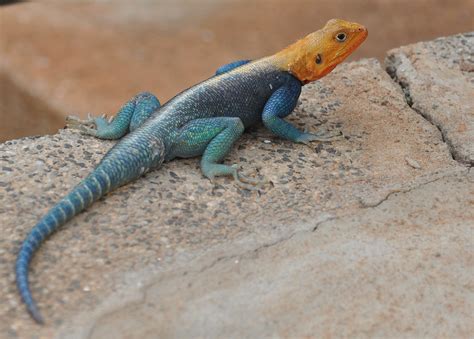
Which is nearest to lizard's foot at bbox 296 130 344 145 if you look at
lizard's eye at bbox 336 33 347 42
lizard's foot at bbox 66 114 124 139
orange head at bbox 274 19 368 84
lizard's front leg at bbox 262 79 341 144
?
lizard's front leg at bbox 262 79 341 144

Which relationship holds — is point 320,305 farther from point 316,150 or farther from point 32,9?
point 32,9

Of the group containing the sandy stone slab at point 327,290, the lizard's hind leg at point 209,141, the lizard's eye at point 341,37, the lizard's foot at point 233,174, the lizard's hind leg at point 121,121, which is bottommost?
the sandy stone slab at point 327,290

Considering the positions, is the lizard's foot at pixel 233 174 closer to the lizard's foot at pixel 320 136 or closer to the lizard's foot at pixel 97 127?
the lizard's foot at pixel 320 136

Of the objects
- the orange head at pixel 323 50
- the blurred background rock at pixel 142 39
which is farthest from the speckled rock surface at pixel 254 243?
the blurred background rock at pixel 142 39

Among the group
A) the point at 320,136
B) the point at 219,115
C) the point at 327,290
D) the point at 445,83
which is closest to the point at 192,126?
the point at 219,115

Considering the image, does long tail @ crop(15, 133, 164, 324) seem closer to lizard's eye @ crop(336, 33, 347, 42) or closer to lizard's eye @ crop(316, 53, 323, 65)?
lizard's eye @ crop(316, 53, 323, 65)

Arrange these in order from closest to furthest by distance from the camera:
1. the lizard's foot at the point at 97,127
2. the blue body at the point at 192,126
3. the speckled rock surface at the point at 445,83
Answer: the blue body at the point at 192,126
the lizard's foot at the point at 97,127
the speckled rock surface at the point at 445,83

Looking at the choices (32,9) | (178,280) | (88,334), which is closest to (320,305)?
(178,280)
